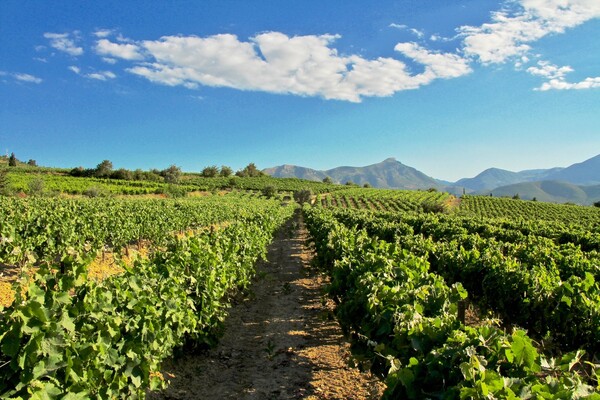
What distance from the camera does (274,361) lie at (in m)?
7.12

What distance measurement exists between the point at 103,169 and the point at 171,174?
15.5 m

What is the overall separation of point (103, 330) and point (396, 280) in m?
A: 4.42

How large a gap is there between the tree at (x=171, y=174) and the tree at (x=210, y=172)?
16855 mm

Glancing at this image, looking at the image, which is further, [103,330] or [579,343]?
[579,343]

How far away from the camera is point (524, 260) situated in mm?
11164

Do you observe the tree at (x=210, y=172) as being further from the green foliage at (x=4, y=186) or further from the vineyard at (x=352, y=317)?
the vineyard at (x=352, y=317)

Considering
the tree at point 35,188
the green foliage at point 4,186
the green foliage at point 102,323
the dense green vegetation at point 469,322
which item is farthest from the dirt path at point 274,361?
the tree at point 35,188

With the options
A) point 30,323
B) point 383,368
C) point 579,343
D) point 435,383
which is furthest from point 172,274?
point 579,343

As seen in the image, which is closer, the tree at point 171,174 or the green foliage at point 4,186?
the green foliage at point 4,186

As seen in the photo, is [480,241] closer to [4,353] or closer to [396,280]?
[396,280]

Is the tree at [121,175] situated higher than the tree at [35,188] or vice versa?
the tree at [121,175]

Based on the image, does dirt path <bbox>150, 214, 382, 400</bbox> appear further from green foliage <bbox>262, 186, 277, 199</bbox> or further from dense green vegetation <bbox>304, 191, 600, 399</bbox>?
green foliage <bbox>262, 186, 277, 199</bbox>

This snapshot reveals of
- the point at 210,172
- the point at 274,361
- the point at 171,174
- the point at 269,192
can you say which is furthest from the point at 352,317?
the point at 210,172

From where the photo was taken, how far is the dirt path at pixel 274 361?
6.00 meters
